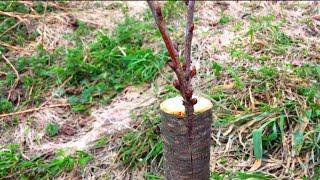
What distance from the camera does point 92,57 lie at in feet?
10.1

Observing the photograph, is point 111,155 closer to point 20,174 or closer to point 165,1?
point 20,174

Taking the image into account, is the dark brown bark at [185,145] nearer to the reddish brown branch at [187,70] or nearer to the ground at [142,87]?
the reddish brown branch at [187,70]

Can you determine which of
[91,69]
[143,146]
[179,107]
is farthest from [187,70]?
[91,69]

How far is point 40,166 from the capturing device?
7.66ft

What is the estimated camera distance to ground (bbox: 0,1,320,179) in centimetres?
214

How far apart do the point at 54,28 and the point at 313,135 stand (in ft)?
6.99

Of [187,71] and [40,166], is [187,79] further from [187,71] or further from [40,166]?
[40,166]

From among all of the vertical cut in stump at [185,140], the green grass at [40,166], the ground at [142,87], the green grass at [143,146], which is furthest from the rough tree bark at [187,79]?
the green grass at [40,166]

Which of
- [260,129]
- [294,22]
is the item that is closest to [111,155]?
[260,129]

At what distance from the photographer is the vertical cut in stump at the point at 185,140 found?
3.76ft

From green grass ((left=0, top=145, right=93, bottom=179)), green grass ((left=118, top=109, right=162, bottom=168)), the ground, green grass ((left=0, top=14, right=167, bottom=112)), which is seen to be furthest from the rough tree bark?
green grass ((left=0, top=14, right=167, bottom=112))

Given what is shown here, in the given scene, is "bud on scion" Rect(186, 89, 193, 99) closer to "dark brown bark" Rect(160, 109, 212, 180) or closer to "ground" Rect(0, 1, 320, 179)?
"dark brown bark" Rect(160, 109, 212, 180)

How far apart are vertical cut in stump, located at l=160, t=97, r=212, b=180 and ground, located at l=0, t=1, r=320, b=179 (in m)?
0.81

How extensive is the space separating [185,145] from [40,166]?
1360 millimetres
